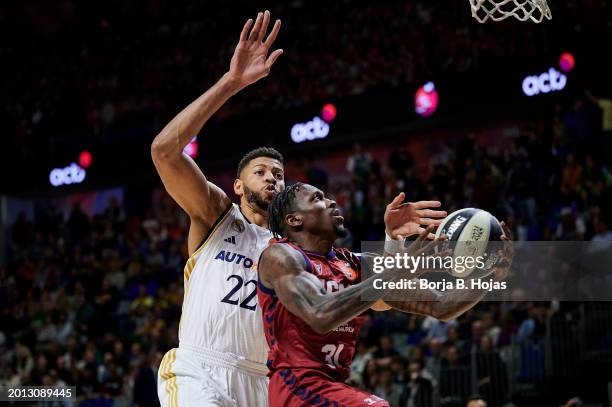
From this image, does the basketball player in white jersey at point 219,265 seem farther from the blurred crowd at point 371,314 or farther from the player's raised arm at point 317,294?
the blurred crowd at point 371,314

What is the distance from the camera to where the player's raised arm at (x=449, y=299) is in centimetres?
473

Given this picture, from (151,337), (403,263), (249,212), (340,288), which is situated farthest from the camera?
(151,337)

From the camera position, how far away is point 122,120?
68.0ft

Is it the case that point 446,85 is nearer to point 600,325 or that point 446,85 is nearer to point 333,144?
point 333,144

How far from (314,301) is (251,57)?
1.69m

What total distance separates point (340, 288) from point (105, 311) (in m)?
12.6

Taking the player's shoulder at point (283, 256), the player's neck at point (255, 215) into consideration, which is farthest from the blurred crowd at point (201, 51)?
the player's shoulder at point (283, 256)

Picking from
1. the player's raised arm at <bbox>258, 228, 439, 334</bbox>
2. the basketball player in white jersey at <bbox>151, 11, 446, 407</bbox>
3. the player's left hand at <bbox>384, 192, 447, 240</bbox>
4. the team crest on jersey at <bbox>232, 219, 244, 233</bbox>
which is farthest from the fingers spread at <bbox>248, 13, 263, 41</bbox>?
the player's raised arm at <bbox>258, 228, 439, 334</bbox>

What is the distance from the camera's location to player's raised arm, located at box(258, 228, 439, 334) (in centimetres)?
407

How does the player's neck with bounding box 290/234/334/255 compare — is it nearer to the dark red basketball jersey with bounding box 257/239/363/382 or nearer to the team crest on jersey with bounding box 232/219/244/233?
the dark red basketball jersey with bounding box 257/239/363/382

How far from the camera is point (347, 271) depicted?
15.6 ft

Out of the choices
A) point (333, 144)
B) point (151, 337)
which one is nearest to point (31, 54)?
point (333, 144)

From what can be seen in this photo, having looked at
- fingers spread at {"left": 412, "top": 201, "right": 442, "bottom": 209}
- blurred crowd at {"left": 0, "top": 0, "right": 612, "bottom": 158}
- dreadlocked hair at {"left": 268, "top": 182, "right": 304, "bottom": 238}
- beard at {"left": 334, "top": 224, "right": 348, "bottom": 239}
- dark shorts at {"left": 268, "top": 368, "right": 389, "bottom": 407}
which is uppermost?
blurred crowd at {"left": 0, "top": 0, "right": 612, "bottom": 158}

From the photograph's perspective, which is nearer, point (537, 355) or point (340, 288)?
point (340, 288)
